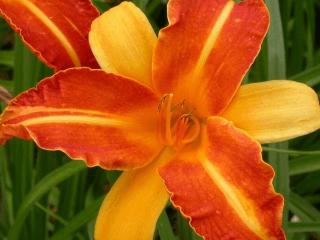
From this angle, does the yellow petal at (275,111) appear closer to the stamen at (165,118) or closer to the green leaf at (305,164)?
the stamen at (165,118)

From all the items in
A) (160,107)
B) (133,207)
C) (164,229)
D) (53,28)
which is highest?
(53,28)

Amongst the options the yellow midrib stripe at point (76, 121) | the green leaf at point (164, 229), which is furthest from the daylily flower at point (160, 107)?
the green leaf at point (164, 229)

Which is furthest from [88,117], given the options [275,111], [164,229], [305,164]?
[305,164]

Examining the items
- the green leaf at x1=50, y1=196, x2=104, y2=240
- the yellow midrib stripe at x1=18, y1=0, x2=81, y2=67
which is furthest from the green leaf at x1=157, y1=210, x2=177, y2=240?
the yellow midrib stripe at x1=18, y1=0, x2=81, y2=67

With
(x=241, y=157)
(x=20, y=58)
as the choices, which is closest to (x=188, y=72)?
(x=241, y=157)

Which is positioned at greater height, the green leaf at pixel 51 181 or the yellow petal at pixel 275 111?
the yellow petal at pixel 275 111

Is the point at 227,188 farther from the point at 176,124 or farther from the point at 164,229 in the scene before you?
the point at 164,229

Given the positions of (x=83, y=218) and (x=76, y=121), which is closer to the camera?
(x=76, y=121)

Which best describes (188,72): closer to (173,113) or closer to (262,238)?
(173,113)
